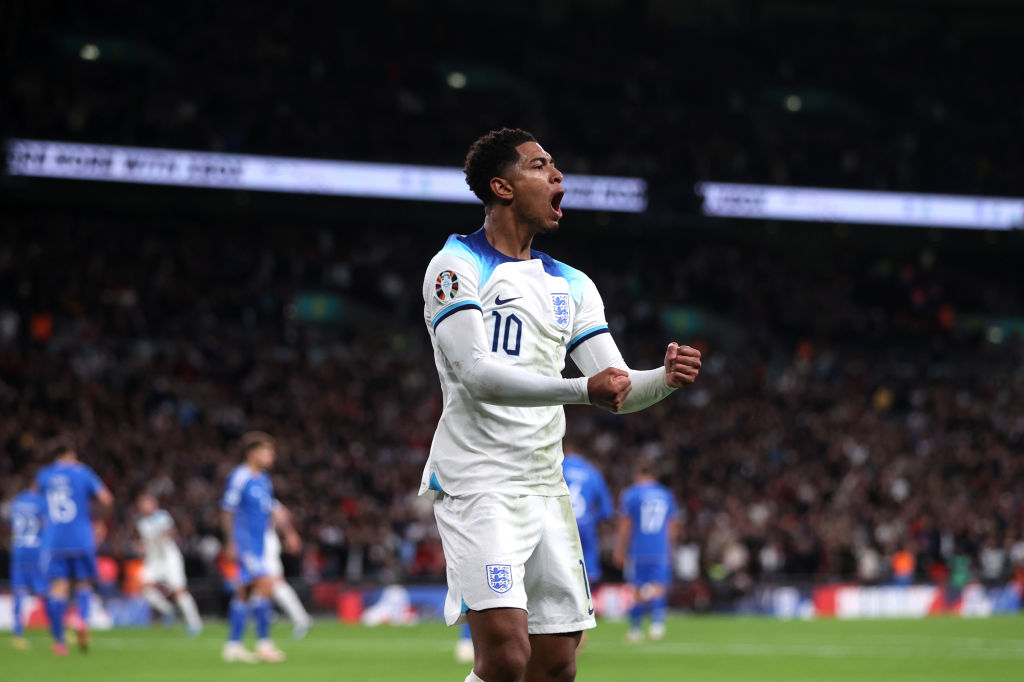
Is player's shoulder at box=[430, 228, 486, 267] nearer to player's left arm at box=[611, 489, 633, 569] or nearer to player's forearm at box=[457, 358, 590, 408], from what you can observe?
player's forearm at box=[457, 358, 590, 408]

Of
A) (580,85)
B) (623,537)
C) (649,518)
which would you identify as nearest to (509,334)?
(623,537)

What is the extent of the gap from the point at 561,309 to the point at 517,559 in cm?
93

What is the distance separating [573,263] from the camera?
34.9 m

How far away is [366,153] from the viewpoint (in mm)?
30266

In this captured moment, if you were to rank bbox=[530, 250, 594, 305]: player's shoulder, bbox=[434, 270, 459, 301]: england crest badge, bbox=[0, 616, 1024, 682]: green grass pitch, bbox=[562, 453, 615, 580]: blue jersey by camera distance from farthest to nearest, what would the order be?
bbox=[562, 453, 615, 580]: blue jersey < bbox=[0, 616, 1024, 682]: green grass pitch < bbox=[530, 250, 594, 305]: player's shoulder < bbox=[434, 270, 459, 301]: england crest badge

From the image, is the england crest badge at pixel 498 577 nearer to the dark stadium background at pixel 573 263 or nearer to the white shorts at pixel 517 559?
the white shorts at pixel 517 559

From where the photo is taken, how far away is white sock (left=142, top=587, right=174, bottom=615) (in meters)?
20.5

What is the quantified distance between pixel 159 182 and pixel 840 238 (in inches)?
694

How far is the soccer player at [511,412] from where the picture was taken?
4.70m

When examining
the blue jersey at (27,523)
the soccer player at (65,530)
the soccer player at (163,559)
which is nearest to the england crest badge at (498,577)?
the soccer player at (65,530)

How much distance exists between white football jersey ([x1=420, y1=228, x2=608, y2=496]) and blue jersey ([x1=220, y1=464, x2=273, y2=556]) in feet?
31.3

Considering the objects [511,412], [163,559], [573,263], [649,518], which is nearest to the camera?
[511,412]

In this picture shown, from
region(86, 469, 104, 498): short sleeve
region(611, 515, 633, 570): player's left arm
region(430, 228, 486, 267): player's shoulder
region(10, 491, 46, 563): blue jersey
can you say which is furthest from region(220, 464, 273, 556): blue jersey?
region(430, 228, 486, 267): player's shoulder

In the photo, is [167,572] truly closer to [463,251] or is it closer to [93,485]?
[93,485]
